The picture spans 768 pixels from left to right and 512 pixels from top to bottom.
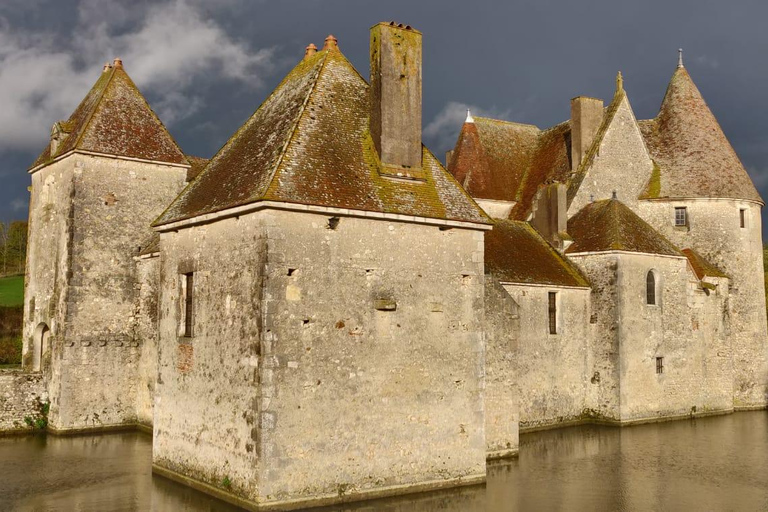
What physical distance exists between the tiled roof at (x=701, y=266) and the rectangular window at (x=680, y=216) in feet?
3.99

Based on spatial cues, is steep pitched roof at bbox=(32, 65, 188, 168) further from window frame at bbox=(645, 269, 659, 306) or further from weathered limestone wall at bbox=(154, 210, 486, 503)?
window frame at bbox=(645, 269, 659, 306)

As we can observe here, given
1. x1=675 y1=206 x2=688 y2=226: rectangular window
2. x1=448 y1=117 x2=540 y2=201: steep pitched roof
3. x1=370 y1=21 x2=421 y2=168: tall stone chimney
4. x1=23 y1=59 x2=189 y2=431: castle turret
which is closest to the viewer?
x1=370 y1=21 x2=421 y2=168: tall stone chimney

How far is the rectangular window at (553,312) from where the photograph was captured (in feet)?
82.1

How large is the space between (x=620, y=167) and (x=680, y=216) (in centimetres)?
325

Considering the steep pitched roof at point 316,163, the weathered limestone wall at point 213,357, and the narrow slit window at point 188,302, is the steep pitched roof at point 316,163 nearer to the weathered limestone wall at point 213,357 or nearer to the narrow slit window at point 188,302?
the weathered limestone wall at point 213,357

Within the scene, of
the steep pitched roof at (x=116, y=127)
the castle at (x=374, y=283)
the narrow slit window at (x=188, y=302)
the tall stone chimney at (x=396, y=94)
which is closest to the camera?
the castle at (x=374, y=283)

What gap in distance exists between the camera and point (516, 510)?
14.3 m

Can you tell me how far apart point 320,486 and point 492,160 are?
70.9 feet

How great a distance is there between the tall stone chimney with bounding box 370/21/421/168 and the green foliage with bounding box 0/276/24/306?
31343 mm

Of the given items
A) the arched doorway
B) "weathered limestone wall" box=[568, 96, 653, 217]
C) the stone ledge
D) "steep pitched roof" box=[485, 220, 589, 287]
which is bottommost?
the stone ledge

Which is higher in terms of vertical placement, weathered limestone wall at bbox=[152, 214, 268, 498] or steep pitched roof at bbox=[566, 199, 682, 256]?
steep pitched roof at bbox=[566, 199, 682, 256]

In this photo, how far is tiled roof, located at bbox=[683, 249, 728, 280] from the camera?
28897mm

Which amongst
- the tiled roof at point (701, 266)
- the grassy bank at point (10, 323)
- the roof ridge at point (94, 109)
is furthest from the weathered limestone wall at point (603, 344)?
the grassy bank at point (10, 323)

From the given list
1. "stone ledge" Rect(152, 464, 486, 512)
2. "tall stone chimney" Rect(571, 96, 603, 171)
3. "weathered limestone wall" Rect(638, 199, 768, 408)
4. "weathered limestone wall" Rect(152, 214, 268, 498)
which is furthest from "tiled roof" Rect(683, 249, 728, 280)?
"weathered limestone wall" Rect(152, 214, 268, 498)
